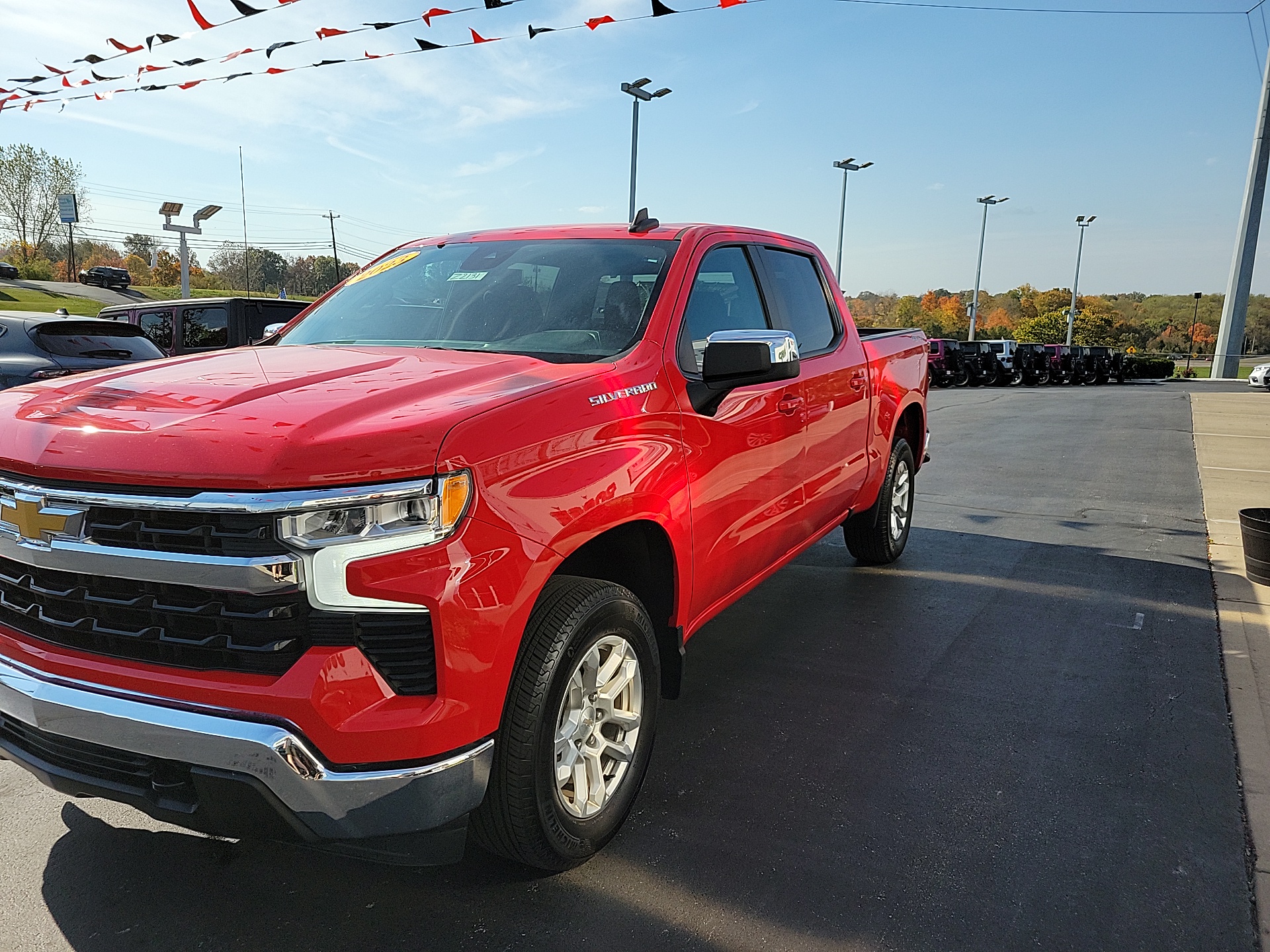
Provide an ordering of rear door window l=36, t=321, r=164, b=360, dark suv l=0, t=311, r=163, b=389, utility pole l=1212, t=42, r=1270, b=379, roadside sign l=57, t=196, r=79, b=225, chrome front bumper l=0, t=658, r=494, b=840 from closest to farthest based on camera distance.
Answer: chrome front bumper l=0, t=658, r=494, b=840, dark suv l=0, t=311, r=163, b=389, rear door window l=36, t=321, r=164, b=360, utility pole l=1212, t=42, r=1270, b=379, roadside sign l=57, t=196, r=79, b=225

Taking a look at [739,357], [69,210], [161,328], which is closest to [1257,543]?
[739,357]

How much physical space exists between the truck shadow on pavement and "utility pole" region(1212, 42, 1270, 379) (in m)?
44.5

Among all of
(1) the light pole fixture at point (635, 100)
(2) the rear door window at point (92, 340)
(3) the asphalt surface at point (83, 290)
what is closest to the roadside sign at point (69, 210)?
(3) the asphalt surface at point (83, 290)

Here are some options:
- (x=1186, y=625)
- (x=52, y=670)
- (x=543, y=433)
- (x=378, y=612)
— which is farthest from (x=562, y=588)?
(x=1186, y=625)

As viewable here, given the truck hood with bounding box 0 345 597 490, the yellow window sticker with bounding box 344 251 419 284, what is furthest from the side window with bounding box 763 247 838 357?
the truck hood with bounding box 0 345 597 490

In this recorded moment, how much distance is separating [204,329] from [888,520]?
9178 millimetres

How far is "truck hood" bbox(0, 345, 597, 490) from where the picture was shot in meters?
2.03

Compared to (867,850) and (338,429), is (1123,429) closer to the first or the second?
(867,850)

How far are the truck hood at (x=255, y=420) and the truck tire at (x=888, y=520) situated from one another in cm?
339

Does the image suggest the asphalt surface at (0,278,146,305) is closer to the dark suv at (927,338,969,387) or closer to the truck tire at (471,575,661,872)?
the dark suv at (927,338,969,387)

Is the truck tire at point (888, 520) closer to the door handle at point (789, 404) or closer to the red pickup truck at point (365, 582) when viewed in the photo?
the door handle at point (789, 404)

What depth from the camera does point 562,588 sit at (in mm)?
2514

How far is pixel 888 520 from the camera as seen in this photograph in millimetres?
5852

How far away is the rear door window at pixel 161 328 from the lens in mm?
11594
